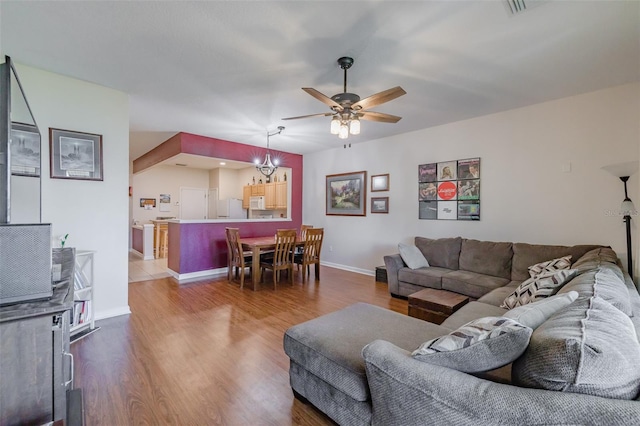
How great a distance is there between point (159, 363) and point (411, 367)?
6.94 ft

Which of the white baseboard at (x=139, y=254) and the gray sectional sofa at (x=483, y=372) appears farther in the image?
the white baseboard at (x=139, y=254)

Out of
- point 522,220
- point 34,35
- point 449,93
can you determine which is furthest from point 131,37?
point 522,220

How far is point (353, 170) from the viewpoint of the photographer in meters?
5.81

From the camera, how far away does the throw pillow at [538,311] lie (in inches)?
47.9

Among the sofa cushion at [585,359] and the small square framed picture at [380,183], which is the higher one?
the small square framed picture at [380,183]

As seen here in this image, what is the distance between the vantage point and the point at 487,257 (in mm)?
3662

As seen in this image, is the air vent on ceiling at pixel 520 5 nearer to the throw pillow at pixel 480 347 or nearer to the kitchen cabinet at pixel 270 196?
the throw pillow at pixel 480 347

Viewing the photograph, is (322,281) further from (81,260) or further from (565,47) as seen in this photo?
(565,47)

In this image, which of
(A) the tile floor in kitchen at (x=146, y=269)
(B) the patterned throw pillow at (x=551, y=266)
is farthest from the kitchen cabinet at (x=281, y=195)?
(B) the patterned throw pillow at (x=551, y=266)

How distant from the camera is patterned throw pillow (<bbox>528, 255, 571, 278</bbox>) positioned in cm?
279

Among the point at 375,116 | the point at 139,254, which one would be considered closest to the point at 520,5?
the point at 375,116

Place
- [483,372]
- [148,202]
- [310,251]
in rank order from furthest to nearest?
[148,202]
[310,251]
[483,372]

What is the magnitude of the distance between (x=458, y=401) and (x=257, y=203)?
22.9ft

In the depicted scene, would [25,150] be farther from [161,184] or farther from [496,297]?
[161,184]
